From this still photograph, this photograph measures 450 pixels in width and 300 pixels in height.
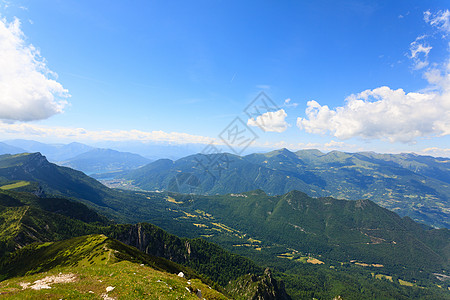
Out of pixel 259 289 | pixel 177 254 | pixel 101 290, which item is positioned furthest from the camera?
pixel 177 254

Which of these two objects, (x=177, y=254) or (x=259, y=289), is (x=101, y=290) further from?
(x=177, y=254)

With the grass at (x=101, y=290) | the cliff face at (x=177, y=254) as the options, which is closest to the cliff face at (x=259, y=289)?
the cliff face at (x=177, y=254)

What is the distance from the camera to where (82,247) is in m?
85.9

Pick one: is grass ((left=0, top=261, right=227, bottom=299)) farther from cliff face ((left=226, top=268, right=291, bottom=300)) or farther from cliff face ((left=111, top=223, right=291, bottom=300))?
cliff face ((left=226, top=268, right=291, bottom=300))

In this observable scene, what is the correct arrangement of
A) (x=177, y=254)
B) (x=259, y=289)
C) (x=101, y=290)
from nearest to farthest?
(x=101, y=290)
(x=259, y=289)
(x=177, y=254)

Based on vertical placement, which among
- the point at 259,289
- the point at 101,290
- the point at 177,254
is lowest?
the point at 259,289

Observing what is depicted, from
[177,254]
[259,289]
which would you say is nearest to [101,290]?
[259,289]

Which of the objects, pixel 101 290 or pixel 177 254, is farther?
pixel 177 254

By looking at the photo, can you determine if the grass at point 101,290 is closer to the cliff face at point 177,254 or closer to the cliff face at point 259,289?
the cliff face at point 177,254

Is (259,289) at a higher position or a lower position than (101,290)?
lower

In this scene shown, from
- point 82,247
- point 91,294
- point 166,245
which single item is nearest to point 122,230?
point 166,245

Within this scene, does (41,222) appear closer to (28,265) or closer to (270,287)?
(28,265)

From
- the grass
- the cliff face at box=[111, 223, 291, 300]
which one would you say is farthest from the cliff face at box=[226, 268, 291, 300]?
the grass

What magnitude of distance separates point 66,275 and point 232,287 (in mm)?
191577
